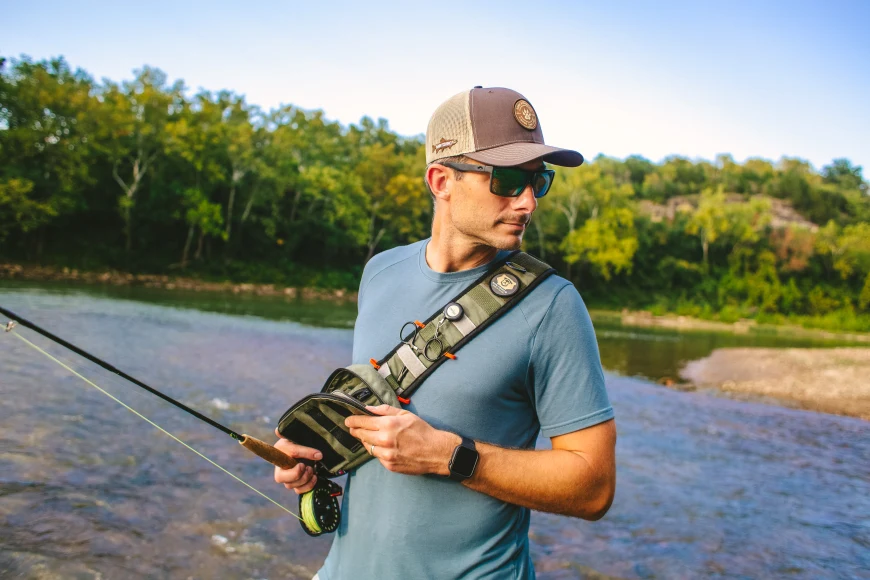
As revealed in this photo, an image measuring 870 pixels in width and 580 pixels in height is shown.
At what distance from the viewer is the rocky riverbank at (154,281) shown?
32312mm

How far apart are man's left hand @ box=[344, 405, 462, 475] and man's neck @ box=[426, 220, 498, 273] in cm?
62

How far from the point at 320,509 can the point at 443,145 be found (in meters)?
1.40

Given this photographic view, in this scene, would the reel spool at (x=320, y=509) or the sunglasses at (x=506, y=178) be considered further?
the reel spool at (x=320, y=509)

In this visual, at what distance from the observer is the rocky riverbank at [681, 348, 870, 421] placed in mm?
17266

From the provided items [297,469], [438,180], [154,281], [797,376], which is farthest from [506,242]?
[154,281]

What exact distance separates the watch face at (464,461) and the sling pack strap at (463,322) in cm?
29

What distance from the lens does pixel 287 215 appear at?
5119cm

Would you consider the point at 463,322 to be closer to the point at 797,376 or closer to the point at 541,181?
the point at 541,181

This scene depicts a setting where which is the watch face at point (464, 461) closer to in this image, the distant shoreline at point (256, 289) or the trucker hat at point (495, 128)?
the trucker hat at point (495, 128)

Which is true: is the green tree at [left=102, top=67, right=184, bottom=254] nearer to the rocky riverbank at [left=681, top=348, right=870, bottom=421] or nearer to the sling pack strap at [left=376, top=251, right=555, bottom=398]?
the rocky riverbank at [left=681, top=348, right=870, bottom=421]

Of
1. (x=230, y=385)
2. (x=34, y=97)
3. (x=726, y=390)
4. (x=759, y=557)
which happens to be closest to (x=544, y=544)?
(x=759, y=557)

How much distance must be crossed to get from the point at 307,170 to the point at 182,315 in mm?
28717

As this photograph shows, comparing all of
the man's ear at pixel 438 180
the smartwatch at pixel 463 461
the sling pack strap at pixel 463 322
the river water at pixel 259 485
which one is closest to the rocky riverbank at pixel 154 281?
the river water at pixel 259 485

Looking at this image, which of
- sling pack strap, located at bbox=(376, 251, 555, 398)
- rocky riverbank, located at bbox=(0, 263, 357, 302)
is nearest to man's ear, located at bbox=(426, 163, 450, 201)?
sling pack strap, located at bbox=(376, 251, 555, 398)
